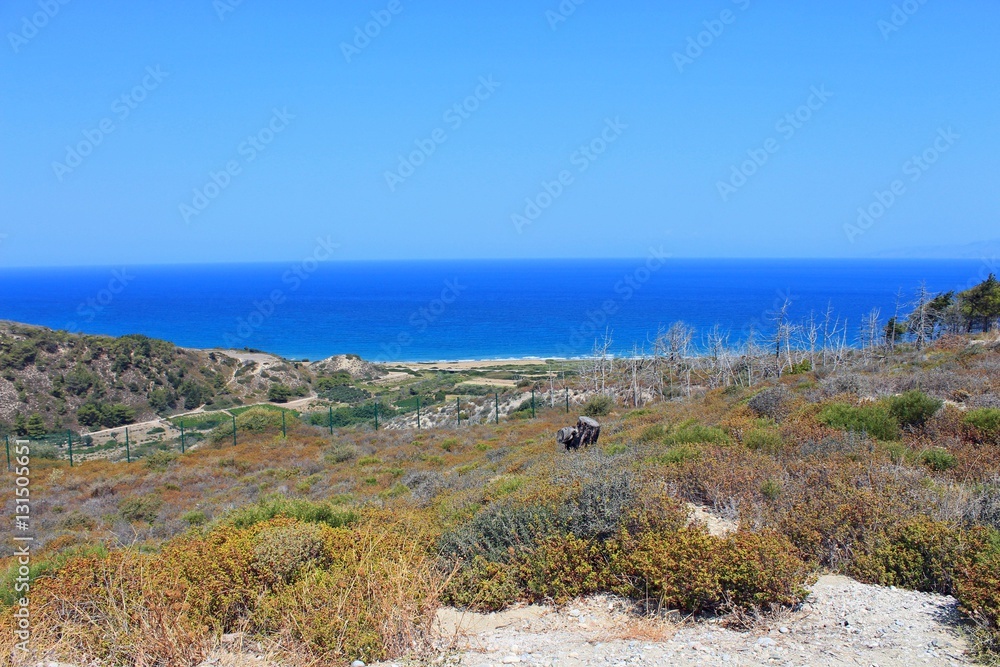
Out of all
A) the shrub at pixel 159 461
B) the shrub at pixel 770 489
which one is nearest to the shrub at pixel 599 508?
the shrub at pixel 770 489

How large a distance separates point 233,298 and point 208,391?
15104 cm

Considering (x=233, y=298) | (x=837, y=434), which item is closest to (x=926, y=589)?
(x=837, y=434)

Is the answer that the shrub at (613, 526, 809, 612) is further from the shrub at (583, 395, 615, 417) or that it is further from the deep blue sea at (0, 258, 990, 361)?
the deep blue sea at (0, 258, 990, 361)

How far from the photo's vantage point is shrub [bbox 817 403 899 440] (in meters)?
10.5

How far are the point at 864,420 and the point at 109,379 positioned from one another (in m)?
53.2

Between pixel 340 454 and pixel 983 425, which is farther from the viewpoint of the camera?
pixel 340 454

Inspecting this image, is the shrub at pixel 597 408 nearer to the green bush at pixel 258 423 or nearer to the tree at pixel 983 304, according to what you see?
the green bush at pixel 258 423

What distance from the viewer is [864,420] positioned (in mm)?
10773

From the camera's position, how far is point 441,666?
4.35 metres

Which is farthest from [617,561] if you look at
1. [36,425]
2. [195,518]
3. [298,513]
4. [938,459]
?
[36,425]

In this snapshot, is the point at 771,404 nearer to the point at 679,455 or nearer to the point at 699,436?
the point at 699,436

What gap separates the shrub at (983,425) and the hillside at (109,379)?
46.6 m

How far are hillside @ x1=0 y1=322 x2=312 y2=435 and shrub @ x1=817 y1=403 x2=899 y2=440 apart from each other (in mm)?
44735

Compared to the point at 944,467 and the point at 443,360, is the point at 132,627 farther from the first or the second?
the point at 443,360
